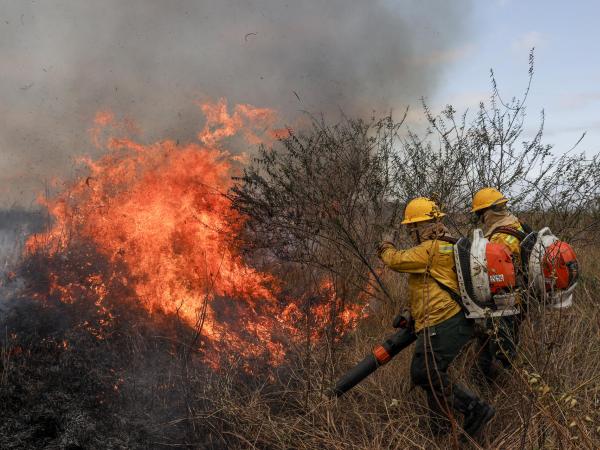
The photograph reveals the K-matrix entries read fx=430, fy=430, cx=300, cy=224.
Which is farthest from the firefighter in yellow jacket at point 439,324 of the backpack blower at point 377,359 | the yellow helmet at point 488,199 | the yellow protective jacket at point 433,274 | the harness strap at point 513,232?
the yellow helmet at point 488,199

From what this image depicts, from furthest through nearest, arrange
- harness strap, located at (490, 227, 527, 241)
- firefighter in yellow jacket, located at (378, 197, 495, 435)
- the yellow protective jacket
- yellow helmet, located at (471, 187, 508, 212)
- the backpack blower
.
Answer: yellow helmet, located at (471, 187, 508, 212) < harness strap, located at (490, 227, 527, 241) < the backpack blower < the yellow protective jacket < firefighter in yellow jacket, located at (378, 197, 495, 435)

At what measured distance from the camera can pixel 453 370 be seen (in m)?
4.34

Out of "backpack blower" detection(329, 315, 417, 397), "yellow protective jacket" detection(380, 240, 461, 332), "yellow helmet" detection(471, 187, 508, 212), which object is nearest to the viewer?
"yellow protective jacket" detection(380, 240, 461, 332)

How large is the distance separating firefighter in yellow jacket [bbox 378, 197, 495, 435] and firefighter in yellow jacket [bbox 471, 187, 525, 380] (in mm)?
568

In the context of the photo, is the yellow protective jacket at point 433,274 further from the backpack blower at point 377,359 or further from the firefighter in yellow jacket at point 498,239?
the firefighter in yellow jacket at point 498,239

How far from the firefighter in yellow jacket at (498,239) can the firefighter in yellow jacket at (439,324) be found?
0.57 metres

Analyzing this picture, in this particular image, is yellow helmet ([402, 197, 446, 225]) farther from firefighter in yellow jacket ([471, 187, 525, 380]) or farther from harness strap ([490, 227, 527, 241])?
harness strap ([490, 227, 527, 241])

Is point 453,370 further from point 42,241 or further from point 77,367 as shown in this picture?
point 42,241

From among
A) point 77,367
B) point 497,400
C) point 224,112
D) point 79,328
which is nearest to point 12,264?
point 79,328

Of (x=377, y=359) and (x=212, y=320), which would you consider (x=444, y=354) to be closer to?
(x=377, y=359)

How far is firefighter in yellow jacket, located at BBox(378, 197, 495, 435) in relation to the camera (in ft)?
11.2

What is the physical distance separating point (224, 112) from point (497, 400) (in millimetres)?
5898

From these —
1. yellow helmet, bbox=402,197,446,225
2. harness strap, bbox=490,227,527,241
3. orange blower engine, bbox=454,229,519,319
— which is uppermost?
yellow helmet, bbox=402,197,446,225

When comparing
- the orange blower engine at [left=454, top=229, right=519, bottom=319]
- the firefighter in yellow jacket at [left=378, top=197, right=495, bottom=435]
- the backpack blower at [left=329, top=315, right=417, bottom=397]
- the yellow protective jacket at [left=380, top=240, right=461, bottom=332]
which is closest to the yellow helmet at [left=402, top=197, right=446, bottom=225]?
the firefighter in yellow jacket at [left=378, top=197, right=495, bottom=435]
